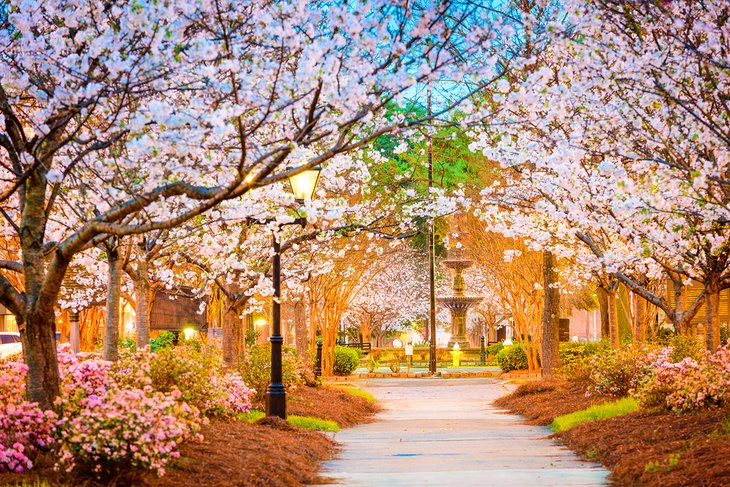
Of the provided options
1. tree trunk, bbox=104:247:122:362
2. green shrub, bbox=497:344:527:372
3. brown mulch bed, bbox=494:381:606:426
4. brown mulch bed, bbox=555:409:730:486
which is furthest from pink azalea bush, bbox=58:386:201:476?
green shrub, bbox=497:344:527:372

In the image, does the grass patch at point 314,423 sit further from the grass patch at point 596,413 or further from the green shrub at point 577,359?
the green shrub at point 577,359

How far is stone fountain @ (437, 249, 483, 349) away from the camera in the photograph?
38.1 metres

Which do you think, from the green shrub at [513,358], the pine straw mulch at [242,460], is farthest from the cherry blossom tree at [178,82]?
the green shrub at [513,358]

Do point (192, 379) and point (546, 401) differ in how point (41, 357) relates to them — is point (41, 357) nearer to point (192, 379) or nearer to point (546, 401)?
point (192, 379)

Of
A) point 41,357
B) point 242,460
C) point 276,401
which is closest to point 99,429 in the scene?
point 41,357

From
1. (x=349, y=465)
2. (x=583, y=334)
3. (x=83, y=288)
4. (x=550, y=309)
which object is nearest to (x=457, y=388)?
(x=550, y=309)

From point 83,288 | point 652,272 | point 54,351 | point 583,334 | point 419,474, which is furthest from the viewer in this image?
point 583,334

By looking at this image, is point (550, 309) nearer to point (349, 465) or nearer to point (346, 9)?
point (349, 465)

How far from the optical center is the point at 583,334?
249ft

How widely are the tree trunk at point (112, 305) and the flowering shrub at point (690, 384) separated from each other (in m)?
7.61

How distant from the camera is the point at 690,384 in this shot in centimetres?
1169

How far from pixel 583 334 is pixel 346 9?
71.6 m

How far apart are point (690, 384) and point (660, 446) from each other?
216 centimetres

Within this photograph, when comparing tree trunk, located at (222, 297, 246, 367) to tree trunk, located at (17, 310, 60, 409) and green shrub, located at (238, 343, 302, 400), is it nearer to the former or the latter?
green shrub, located at (238, 343, 302, 400)
